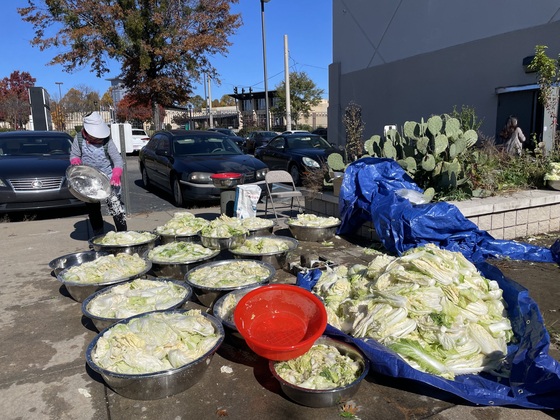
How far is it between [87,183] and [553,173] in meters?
7.29

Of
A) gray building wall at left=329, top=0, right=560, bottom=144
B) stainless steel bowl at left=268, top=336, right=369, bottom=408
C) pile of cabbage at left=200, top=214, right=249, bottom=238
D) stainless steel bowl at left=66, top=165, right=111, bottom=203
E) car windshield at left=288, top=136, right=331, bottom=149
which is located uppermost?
gray building wall at left=329, top=0, right=560, bottom=144

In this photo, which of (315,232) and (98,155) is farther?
(315,232)

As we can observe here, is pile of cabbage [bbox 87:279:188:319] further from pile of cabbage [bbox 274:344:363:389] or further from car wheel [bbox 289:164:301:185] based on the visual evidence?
car wheel [bbox 289:164:301:185]

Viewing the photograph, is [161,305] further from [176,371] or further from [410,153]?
[410,153]

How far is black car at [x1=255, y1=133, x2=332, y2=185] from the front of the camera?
11938mm

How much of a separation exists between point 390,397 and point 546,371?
94 cm

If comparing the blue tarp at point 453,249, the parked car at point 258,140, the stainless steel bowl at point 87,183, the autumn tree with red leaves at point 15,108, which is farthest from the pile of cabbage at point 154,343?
the autumn tree with red leaves at point 15,108

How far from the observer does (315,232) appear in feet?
19.8

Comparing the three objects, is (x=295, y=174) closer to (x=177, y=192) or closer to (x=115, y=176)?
(x=177, y=192)

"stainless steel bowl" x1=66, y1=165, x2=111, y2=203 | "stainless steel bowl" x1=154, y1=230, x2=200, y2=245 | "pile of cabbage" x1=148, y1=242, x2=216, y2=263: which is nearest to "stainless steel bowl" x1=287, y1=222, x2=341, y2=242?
"stainless steel bowl" x1=154, y1=230, x2=200, y2=245

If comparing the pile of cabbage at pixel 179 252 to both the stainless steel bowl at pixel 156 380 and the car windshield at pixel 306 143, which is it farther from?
the car windshield at pixel 306 143

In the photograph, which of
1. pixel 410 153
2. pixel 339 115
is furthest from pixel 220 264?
pixel 339 115

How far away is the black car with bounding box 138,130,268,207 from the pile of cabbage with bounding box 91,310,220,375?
199 inches

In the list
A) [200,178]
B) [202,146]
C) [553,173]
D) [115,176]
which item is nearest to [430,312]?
[115,176]
